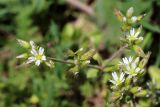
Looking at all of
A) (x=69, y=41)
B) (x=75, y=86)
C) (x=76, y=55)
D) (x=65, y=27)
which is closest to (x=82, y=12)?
(x=65, y=27)

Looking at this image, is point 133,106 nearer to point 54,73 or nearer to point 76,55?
point 76,55

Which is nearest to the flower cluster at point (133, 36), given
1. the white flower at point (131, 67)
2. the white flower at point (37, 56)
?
the white flower at point (131, 67)

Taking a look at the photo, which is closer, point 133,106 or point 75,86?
point 133,106

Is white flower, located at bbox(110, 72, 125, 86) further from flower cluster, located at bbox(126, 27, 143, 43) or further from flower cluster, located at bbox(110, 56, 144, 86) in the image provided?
flower cluster, located at bbox(126, 27, 143, 43)

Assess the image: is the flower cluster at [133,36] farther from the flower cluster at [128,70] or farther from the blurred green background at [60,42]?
the blurred green background at [60,42]

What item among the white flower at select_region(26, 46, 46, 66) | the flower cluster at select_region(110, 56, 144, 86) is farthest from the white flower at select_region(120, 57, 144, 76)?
A: the white flower at select_region(26, 46, 46, 66)

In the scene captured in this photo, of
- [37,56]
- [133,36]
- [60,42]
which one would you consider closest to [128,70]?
[133,36]

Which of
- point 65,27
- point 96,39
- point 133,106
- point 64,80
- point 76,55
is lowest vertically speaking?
point 133,106

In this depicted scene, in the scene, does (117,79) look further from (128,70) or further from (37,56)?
(37,56)
